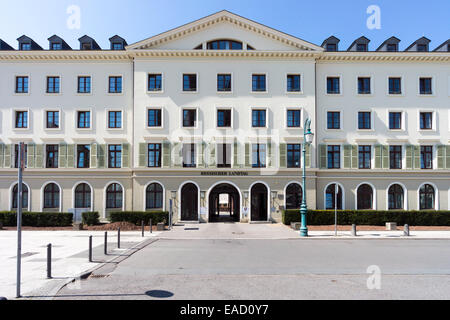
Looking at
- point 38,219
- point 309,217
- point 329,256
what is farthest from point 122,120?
point 329,256

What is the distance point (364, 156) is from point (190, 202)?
1558 centimetres

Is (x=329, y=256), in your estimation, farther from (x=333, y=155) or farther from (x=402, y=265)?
(x=333, y=155)

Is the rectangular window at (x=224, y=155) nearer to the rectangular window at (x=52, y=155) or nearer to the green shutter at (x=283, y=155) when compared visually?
the green shutter at (x=283, y=155)

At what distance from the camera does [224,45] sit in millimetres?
23562

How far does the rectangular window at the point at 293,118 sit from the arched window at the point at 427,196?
39.8 ft

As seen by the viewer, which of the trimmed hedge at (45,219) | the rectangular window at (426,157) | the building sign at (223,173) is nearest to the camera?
the trimmed hedge at (45,219)

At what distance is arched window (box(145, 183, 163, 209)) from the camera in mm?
22656

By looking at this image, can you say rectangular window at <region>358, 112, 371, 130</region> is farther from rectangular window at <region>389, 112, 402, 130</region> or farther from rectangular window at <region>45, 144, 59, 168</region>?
rectangular window at <region>45, 144, 59, 168</region>

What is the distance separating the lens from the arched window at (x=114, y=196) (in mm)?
23125

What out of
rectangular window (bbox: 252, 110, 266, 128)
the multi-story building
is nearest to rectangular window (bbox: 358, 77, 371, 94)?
the multi-story building

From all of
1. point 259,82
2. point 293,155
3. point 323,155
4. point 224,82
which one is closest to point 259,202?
point 293,155

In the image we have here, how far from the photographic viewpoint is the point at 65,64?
931 inches

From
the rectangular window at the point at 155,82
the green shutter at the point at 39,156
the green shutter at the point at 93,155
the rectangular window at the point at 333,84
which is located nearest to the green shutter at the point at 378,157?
the rectangular window at the point at 333,84

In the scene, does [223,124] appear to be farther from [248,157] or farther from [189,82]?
[189,82]
